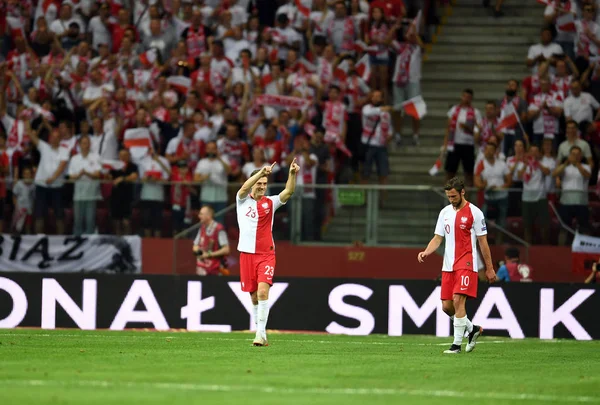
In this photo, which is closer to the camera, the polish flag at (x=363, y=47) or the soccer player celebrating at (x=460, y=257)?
the soccer player celebrating at (x=460, y=257)

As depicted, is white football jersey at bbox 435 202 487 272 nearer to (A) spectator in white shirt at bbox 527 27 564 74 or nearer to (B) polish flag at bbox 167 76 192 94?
(A) spectator in white shirt at bbox 527 27 564 74

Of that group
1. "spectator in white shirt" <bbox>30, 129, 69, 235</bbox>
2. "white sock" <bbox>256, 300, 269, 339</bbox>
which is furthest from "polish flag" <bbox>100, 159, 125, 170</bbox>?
"white sock" <bbox>256, 300, 269, 339</bbox>

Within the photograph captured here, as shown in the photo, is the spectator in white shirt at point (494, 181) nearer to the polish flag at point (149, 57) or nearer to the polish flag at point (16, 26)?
the polish flag at point (149, 57)

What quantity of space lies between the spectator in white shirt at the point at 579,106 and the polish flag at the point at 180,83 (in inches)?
321

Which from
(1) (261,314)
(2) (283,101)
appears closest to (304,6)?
(2) (283,101)

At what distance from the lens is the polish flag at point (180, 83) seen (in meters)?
26.4

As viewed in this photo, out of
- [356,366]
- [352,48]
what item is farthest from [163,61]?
[356,366]

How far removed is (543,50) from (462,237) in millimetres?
11614

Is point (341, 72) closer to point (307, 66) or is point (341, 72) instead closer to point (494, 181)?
point (307, 66)

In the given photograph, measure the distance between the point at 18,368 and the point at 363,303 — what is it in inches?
367

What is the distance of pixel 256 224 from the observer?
54.6 feet

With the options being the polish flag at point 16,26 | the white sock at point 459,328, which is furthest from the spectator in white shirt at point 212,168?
the white sock at point 459,328

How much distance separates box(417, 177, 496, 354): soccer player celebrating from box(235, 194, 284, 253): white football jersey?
2.18 m

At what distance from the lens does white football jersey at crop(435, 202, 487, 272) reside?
15.9 meters
